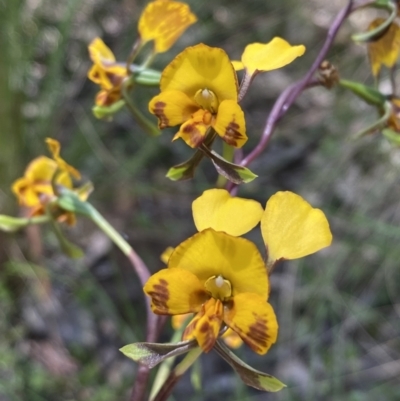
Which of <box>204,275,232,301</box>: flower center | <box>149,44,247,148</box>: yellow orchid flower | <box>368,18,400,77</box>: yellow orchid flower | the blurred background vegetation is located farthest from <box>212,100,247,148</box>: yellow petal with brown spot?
the blurred background vegetation

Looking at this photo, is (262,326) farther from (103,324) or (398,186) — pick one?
(398,186)

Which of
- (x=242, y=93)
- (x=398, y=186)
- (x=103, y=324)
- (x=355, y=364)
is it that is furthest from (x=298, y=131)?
(x=242, y=93)

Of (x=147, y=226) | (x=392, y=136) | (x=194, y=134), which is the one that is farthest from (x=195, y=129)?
(x=147, y=226)

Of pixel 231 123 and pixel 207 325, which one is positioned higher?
pixel 231 123

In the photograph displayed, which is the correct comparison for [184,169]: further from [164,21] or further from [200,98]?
[164,21]

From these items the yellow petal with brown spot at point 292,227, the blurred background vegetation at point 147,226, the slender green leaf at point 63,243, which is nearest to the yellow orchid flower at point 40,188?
the slender green leaf at point 63,243

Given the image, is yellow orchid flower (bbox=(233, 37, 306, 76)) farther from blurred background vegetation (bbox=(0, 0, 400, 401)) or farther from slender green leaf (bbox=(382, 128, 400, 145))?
blurred background vegetation (bbox=(0, 0, 400, 401))

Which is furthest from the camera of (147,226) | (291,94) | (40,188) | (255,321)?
(147,226)
